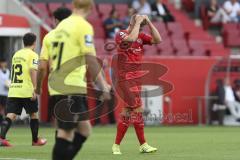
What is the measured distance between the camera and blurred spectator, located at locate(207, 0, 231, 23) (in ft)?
101

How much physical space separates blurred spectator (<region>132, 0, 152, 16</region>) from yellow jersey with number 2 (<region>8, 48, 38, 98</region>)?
46.1 ft

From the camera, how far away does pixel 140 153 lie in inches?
550

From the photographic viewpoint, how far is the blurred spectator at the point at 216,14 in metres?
30.8

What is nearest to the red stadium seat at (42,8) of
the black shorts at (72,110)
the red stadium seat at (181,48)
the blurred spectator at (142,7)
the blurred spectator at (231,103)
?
the blurred spectator at (142,7)

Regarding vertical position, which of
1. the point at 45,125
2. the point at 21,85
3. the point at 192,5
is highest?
the point at 192,5

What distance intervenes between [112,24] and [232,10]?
212 inches

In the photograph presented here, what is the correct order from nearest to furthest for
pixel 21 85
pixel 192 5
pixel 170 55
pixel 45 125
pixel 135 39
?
pixel 135 39 → pixel 21 85 → pixel 45 125 → pixel 170 55 → pixel 192 5

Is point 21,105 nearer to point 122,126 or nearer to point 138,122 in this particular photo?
point 122,126

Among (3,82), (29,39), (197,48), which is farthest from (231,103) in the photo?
(29,39)

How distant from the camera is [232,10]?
102 feet

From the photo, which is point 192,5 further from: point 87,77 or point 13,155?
point 87,77

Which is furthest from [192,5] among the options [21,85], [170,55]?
[21,85]

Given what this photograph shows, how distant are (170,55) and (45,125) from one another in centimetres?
522

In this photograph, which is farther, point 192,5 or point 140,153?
point 192,5
